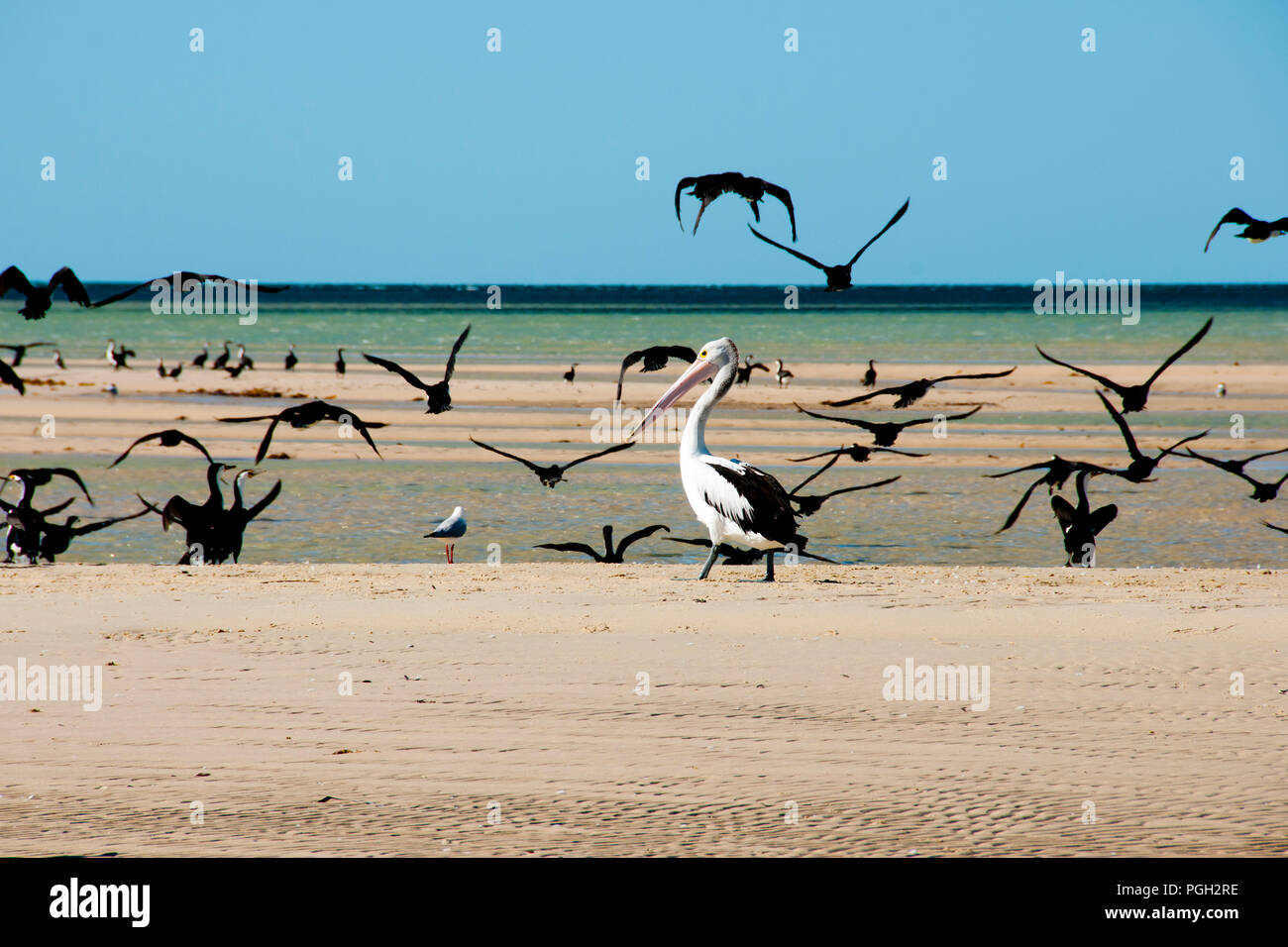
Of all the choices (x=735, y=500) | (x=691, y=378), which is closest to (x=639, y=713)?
(x=735, y=500)

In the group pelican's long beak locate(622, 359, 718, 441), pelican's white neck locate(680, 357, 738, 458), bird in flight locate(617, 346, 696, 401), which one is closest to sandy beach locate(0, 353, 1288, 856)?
pelican's white neck locate(680, 357, 738, 458)

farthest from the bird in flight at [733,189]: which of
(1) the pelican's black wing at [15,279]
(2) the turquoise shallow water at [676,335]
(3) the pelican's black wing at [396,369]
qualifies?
(2) the turquoise shallow water at [676,335]

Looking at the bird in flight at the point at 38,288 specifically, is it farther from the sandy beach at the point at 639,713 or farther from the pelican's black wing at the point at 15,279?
the sandy beach at the point at 639,713

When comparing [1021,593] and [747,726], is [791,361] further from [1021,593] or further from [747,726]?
[747,726]

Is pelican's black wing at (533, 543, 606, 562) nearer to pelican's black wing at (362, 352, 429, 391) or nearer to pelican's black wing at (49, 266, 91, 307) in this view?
pelican's black wing at (362, 352, 429, 391)

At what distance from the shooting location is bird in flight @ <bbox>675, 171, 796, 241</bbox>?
945 cm

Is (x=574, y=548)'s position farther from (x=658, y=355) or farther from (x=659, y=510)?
(x=659, y=510)

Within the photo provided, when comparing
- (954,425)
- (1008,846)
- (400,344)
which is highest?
(400,344)

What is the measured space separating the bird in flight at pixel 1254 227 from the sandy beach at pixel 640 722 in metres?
2.32

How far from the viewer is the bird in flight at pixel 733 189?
945 centimetres

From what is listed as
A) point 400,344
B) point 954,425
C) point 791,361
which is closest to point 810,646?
point 954,425

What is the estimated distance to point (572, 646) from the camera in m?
7.19

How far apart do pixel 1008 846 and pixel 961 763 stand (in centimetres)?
89

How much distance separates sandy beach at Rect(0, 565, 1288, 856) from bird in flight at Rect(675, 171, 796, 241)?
268cm
